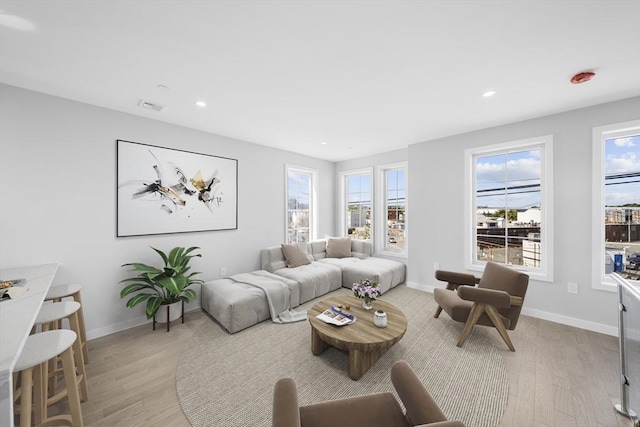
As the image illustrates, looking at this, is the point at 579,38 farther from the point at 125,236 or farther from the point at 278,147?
the point at 125,236

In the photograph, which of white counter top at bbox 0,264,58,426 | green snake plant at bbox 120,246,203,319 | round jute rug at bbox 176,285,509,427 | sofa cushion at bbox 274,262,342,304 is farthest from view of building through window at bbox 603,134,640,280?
green snake plant at bbox 120,246,203,319

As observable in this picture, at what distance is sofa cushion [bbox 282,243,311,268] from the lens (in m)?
4.09

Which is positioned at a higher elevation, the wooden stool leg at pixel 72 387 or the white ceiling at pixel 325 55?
the white ceiling at pixel 325 55

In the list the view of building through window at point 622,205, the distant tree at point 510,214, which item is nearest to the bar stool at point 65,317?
the distant tree at point 510,214

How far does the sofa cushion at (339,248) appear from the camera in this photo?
15.7ft

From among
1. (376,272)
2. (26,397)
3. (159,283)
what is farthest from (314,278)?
(26,397)

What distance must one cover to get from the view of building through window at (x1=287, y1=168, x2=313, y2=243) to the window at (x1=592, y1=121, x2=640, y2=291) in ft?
13.9

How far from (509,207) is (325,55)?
10.8 ft

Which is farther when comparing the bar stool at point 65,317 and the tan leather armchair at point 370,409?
the bar stool at point 65,317

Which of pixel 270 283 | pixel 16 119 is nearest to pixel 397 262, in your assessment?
pixel 270 283

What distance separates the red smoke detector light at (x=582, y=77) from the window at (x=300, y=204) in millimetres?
3866

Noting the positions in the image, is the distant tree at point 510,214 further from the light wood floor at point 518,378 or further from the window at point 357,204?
the window at point 357,204

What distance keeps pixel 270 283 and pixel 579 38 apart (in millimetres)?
3639

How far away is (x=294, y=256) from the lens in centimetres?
412
